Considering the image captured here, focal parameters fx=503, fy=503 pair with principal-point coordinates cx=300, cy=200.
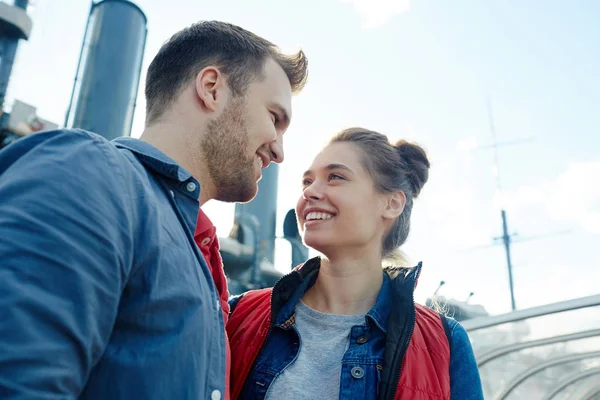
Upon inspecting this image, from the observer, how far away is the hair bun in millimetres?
3164

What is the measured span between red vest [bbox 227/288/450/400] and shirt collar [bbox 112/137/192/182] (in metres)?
1.04

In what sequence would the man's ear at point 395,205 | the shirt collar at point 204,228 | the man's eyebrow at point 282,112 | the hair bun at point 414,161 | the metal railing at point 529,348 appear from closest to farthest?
1. the shirt collar at point 204,228
2. the man's eyebrow at point 282,112
3. the man's ear at point 395,205
4. the hair bun at point 414,161
5. the metal railing at point 529,348

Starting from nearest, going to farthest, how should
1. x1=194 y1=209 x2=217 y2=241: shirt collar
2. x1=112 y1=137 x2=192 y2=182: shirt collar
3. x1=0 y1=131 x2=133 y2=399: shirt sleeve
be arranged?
x1=0 y1=131 x2=133 y2=399: shirt sleeve
x1=112 y1=137 x2=192 y2=182: shirt collar
x1=194 y1=209 x2=217 y2=241: shirt collar

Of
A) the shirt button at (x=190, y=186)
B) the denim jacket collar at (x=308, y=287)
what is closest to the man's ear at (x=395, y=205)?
the denim jacket collar at (x=308, y=287)

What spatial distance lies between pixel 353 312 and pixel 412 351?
16.9 inches

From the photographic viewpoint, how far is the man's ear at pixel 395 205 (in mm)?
2936

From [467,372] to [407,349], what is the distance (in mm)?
278

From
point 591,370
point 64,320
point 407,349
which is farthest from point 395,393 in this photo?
point 591,370

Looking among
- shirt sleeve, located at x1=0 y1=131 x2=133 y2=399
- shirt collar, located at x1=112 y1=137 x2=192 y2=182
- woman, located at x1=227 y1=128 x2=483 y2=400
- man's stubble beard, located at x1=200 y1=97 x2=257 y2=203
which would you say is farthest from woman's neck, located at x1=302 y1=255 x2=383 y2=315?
shirt sleeve, located at x1=0 y1=131 x2=133 y2=399

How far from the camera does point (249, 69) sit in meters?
2.24

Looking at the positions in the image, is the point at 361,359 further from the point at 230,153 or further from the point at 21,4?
the point at 21,4

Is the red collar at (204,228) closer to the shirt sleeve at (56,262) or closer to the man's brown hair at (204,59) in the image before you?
the man's brown hair at (204,59)

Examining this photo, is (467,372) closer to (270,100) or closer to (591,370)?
(270,100)

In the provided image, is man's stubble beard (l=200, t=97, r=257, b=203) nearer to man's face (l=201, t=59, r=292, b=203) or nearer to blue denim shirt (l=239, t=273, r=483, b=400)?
man's face (l=201, t=59, r=292, b=203)
